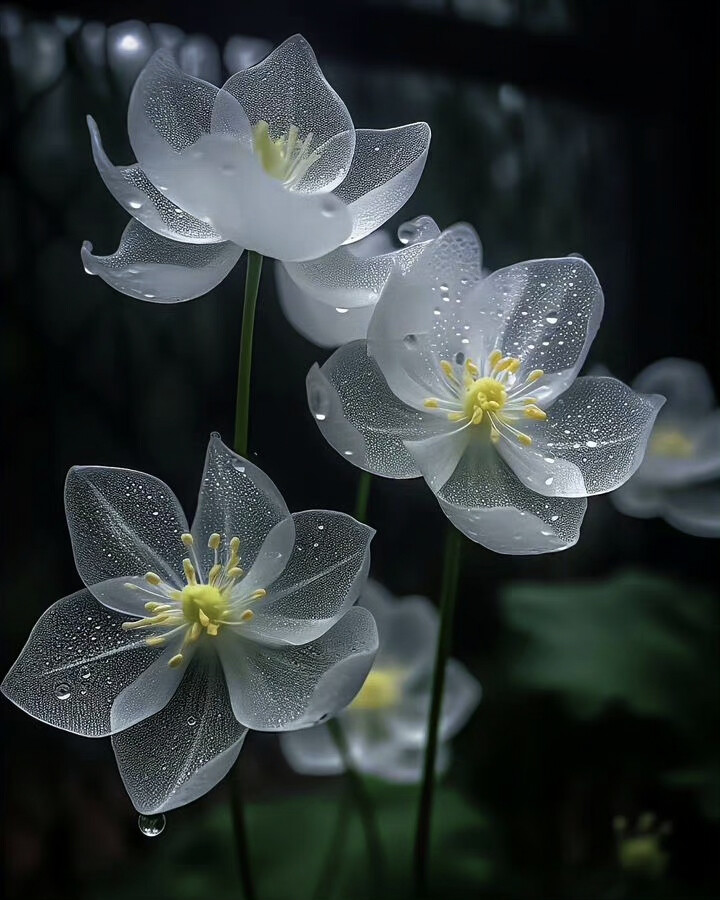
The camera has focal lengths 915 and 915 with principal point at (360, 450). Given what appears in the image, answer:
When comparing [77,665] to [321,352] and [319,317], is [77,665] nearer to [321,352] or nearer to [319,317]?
[319,317]

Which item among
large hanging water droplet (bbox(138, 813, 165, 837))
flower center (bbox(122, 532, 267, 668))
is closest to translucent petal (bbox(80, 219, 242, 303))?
flower center (bbox(122, 532, 267, 668))

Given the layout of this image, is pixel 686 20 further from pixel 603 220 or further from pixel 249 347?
pixel 249 347

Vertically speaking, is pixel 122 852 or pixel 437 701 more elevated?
pixel 437 701

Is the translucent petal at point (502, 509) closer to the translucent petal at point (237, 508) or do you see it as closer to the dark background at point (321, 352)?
the translucent petal at point (237, 508)

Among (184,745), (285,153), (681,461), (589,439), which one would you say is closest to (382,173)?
(285,153)

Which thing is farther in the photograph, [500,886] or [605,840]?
[605,840]

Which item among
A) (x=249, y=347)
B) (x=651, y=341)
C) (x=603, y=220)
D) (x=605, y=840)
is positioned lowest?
(x=605, y=840)

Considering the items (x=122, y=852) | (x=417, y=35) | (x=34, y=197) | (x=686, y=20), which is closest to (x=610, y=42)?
(x=686, y=20)
